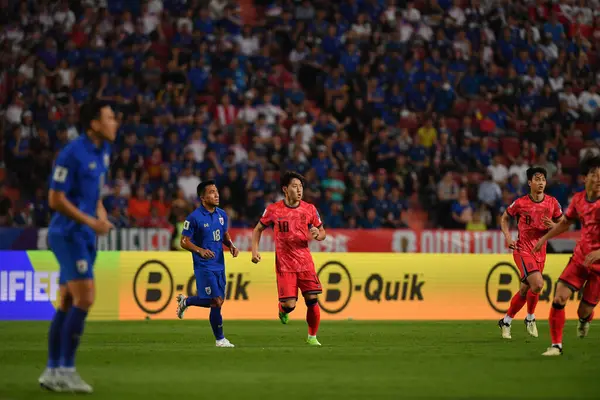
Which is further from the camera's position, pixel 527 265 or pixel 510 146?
pixel 510 146

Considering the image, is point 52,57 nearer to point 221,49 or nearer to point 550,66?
point 221,49

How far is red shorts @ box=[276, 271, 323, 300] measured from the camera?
50.8 feet

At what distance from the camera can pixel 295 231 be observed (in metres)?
15.7

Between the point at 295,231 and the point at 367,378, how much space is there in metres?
5.36

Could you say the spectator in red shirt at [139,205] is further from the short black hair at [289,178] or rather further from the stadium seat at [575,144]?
the stadium seat at [575,144]

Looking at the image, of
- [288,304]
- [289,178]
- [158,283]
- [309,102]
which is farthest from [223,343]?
[309,102]

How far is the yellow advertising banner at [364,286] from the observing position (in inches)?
868

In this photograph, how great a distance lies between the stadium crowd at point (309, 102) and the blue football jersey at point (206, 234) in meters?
8.52

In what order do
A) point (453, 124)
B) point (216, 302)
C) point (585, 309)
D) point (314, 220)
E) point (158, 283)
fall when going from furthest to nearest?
point (453, 124) → point (158, 283) → point (314, 220) → point (216, 302) → point (585, 309)

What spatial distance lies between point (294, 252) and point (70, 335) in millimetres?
6489

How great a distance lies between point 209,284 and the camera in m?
15.5

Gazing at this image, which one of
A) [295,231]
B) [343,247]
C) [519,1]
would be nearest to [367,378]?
[295,231]

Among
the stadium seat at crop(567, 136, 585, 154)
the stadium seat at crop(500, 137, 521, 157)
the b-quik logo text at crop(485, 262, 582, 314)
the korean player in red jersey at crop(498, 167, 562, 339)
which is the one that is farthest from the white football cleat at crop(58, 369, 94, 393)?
the stadium seat at crop(567, 136, 585, 154)

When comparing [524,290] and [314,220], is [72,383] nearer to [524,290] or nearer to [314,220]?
[314,220]
